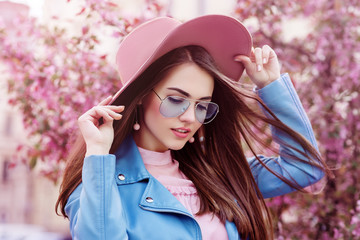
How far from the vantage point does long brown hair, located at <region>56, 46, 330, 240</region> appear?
1946mm

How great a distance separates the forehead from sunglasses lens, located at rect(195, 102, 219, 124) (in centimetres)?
4

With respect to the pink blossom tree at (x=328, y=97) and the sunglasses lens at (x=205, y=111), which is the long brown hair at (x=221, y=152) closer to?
A: the sunglasses lens at (x=205, y=111)

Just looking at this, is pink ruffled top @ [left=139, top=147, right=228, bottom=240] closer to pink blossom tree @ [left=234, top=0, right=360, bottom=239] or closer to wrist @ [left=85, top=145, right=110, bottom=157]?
wrist @ [left=85, top=145, right=110, bottom=157]

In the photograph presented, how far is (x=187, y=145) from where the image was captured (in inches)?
89.6

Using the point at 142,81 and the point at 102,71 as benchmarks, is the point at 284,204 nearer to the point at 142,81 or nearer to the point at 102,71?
the point at 102,71

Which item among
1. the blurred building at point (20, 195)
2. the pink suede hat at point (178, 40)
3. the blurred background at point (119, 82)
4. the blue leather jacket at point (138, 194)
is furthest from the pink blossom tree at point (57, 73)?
the blurred building at point (20, 195)

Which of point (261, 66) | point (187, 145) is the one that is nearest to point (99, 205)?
point (187, 145)

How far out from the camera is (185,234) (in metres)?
1.81

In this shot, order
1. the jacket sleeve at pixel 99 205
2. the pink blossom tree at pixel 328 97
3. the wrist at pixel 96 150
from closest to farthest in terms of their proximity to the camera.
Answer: the jacket sleeve at pixel 99 205, the wrist at pixel 96 150, the pink blossom tree at pixel 328 97

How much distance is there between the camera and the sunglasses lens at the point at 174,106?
1880mm

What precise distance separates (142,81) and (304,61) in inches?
105

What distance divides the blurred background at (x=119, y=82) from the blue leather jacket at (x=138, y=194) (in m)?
0.99

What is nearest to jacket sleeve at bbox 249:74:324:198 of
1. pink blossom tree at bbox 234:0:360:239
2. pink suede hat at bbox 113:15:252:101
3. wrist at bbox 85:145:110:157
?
pink suede hat at bbox 113:15:252:101

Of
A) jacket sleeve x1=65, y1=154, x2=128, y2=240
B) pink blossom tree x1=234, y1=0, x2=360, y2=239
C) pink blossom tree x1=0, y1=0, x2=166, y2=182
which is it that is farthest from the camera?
pink blossom tree x1=234, y1=0, x2=360, y2=239
